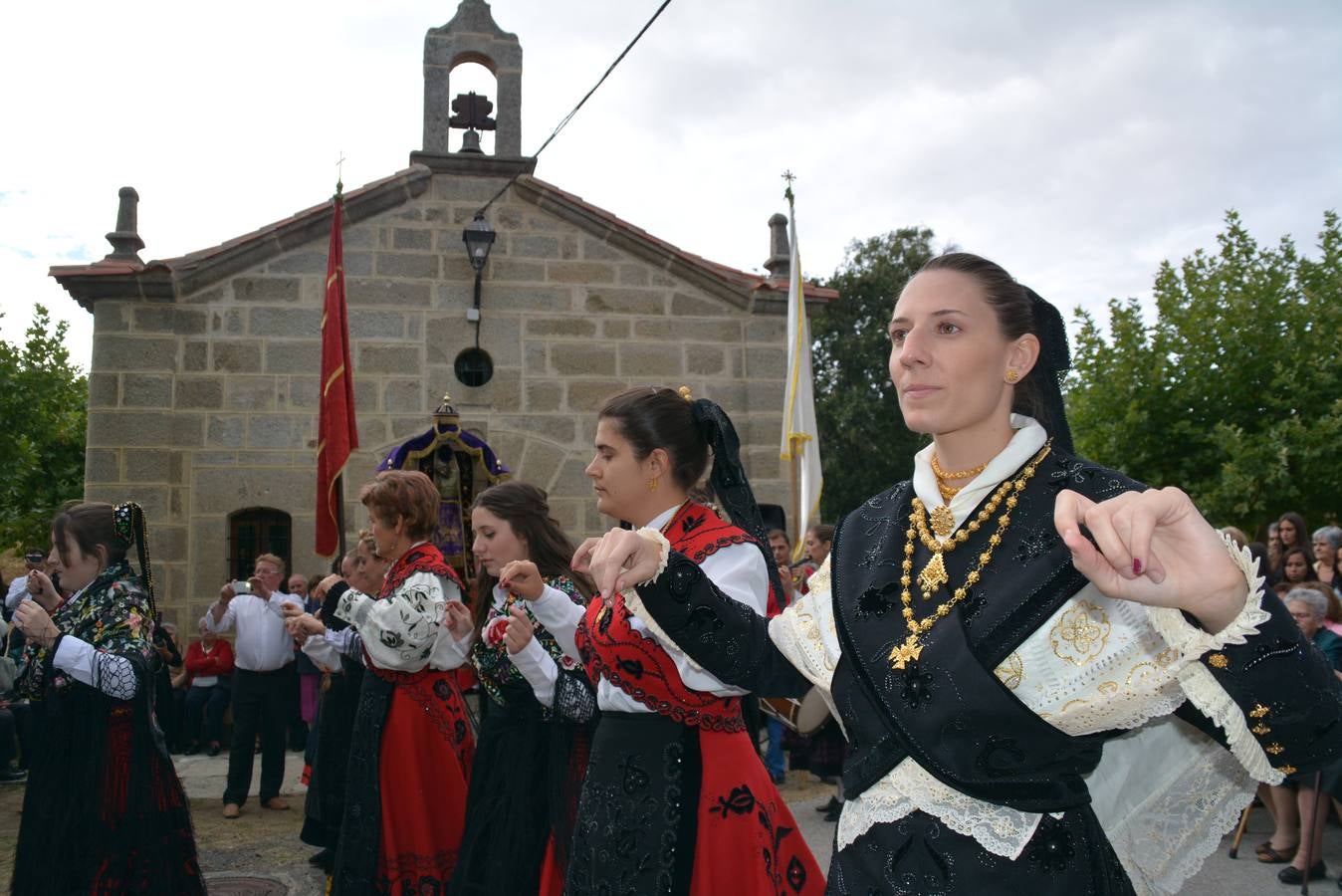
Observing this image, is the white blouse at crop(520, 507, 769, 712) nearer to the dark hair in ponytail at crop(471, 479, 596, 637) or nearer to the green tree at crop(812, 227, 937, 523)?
the dark hair in ponytail at crop(471, 479, 596, 637)

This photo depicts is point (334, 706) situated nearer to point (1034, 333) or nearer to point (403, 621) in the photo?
point (403, 621)

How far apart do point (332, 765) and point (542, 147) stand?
14.3 feet

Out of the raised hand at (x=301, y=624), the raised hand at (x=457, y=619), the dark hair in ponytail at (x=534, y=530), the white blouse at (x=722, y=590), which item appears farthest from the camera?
the raised hand at (x=301, y=624)

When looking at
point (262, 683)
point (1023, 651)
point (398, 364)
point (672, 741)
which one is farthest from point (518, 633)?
point (398, 364)

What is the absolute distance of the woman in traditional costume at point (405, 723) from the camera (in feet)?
14.7

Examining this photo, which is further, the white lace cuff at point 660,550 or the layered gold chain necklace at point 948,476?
the white lace cuff at point 660,550

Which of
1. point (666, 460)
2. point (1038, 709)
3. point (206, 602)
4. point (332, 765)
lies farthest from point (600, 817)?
point (206, 602)

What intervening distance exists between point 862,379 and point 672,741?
28343 millimetres

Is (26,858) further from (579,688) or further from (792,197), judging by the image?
(792,197)

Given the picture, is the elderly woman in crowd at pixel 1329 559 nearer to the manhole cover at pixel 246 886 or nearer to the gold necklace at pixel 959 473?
the gold necklace at pixel 959 473

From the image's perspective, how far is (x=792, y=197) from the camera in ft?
34.8

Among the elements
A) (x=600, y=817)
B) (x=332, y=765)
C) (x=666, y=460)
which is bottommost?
(x=332, y=765)

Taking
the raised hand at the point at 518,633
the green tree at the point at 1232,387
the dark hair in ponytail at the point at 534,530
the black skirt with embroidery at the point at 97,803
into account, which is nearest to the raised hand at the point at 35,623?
the black skirt with embroidery at the point at 97,803

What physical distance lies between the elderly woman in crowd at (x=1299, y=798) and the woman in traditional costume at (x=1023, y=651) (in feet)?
14.5
